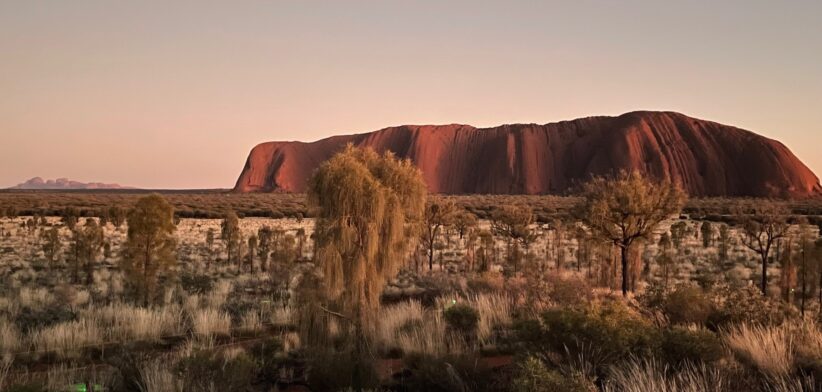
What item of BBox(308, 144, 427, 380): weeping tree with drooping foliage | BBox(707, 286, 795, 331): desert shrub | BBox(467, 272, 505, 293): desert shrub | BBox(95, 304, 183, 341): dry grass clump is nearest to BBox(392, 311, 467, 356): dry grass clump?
BBox(308, 144, 427, 380): weeping tree with drooping foliage

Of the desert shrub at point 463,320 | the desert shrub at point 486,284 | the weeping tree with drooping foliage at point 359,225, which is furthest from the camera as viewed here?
the desert shrub at point 486,284

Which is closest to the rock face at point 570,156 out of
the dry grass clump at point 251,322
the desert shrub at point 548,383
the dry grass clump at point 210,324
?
the dry grass clump at point 251,322

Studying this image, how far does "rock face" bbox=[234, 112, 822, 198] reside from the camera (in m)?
110

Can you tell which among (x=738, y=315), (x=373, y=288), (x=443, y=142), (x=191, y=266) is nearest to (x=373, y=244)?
(x=373, y=288)

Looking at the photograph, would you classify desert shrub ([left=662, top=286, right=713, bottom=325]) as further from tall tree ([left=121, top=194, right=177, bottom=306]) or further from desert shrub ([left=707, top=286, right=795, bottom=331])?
tall tree ([left=121, top=194, right=177, bottom=306])

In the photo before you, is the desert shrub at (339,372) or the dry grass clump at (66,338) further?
the dry grass clump at (66,338)

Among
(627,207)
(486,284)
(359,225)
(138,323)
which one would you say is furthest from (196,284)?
(627,207)

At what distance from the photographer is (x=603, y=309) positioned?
8.11 meters

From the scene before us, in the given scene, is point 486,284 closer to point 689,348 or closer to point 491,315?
point 491,315

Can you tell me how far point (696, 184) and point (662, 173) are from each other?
6.51 m

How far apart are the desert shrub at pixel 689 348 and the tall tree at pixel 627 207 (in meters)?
9.41

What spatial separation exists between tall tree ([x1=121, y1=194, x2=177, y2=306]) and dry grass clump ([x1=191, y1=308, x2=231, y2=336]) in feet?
6.52

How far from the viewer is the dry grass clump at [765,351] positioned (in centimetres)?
683

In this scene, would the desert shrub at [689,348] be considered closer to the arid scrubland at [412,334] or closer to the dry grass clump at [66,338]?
the arid scrubland at [412,334]
